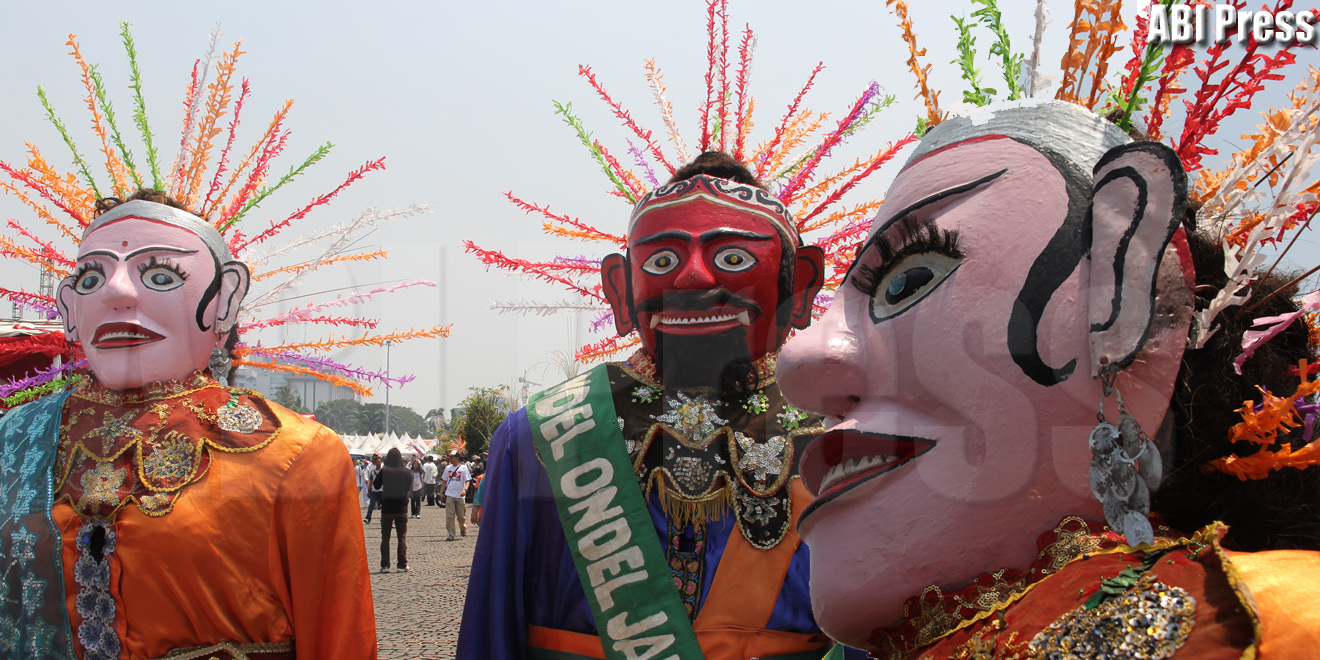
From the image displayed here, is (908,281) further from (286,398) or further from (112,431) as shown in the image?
(286,398)

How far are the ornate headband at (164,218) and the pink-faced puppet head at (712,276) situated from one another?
1676mm

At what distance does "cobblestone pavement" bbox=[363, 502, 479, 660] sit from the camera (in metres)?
7.21

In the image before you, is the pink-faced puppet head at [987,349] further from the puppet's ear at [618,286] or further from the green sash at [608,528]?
the puppet's ear at [618,286]

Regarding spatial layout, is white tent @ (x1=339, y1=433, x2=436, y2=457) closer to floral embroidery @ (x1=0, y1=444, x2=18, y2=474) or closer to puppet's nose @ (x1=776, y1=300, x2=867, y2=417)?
floral embroidery @ (x1=0, y1=444, x2=18, y2=474)

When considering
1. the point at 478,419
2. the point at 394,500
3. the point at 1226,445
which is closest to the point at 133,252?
the point at 1226,445

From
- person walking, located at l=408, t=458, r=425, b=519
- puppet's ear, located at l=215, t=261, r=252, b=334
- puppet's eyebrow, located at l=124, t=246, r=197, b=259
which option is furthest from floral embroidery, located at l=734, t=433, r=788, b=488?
person walking, located at l=408, t=458, r=425, b=519

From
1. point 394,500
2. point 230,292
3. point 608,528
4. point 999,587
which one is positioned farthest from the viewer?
point 394,500

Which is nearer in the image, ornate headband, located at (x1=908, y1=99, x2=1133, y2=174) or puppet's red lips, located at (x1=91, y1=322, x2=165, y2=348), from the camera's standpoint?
ornate headband, located at (x1=908, y1=99, x2=1133, y2=174)

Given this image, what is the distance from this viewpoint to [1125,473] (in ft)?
4.42

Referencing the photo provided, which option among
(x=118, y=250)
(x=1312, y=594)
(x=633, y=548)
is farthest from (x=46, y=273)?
(x=1312, y=594)

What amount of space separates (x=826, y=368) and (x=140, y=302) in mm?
2647

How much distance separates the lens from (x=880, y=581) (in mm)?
1555

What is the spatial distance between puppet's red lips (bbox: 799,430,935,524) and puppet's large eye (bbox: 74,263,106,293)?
2.72 meters

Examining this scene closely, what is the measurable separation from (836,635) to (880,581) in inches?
6.8
